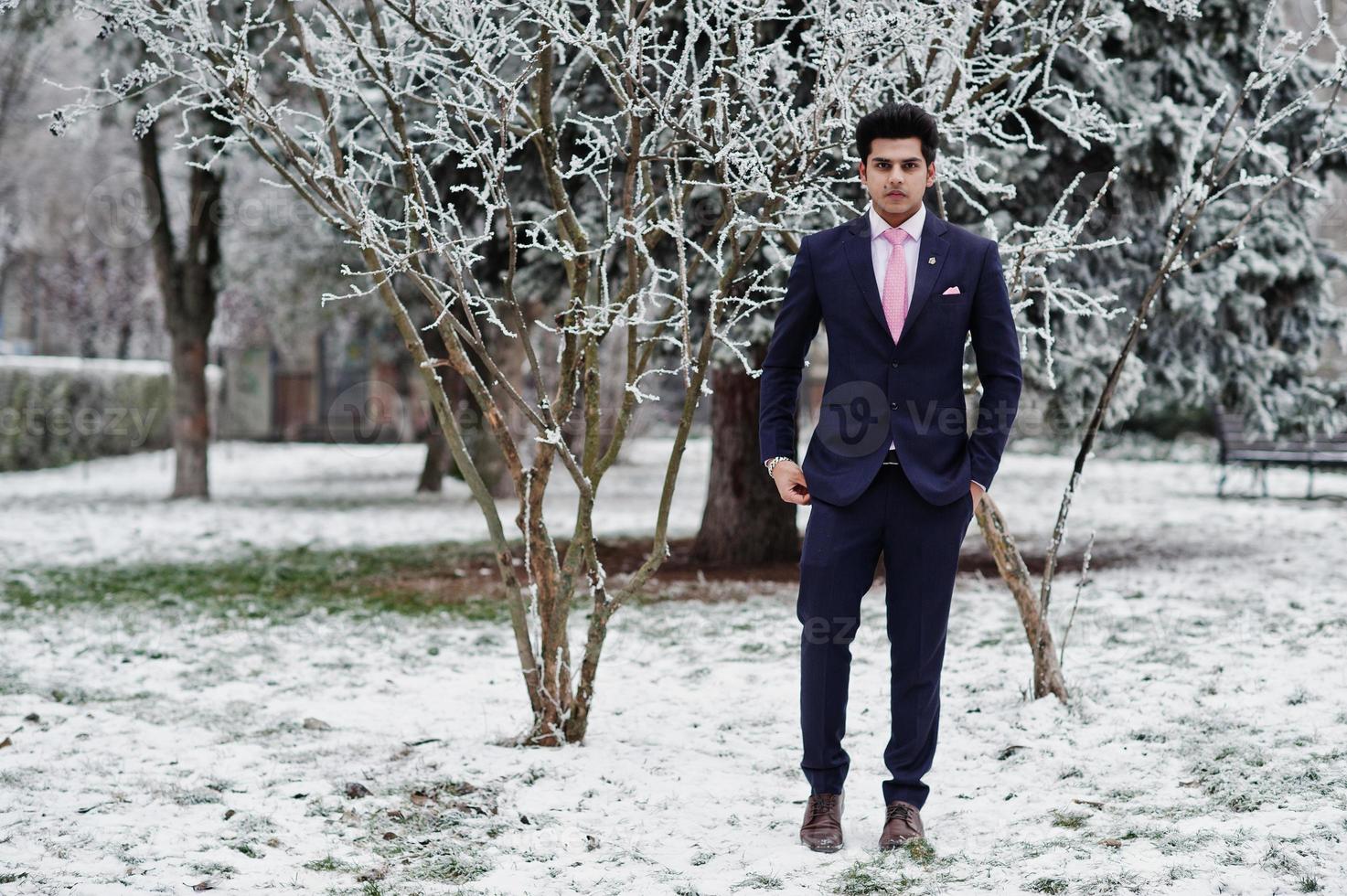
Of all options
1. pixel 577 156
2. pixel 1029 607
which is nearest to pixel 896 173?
pixel 577 156

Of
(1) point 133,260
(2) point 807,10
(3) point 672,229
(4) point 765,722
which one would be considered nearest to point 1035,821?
(4) point 765,722

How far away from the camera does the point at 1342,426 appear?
8.77 m

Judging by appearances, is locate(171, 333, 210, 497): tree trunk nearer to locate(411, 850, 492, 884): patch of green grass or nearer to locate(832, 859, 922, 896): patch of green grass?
locate(411, 850, 492, 884): patch of green grass

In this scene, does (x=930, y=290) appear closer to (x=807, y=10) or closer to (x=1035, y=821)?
(x=1035, y=821)

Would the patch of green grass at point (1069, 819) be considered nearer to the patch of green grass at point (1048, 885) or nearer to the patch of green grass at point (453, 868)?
the patch of green grass at point (1048, 885)

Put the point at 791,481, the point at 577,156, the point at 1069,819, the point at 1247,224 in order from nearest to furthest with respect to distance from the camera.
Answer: the point at 791,481
the point at 1069,819
the point at 577,156
the point at 1247,224

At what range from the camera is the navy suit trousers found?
10.9 feet

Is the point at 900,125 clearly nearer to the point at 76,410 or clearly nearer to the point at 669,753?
the point at 669,753

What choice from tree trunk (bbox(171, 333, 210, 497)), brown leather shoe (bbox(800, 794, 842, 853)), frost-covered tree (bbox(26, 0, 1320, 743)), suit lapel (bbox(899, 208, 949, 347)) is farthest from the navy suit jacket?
tree trunk (bbox(171, 333, 210, 497))

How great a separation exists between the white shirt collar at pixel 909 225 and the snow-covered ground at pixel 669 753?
1561 mm

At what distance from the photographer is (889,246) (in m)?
3.38

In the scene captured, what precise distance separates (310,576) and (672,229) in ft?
18.8

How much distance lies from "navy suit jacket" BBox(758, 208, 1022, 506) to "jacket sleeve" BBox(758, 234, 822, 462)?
3 centimetres

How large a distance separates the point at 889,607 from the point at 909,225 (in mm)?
977
